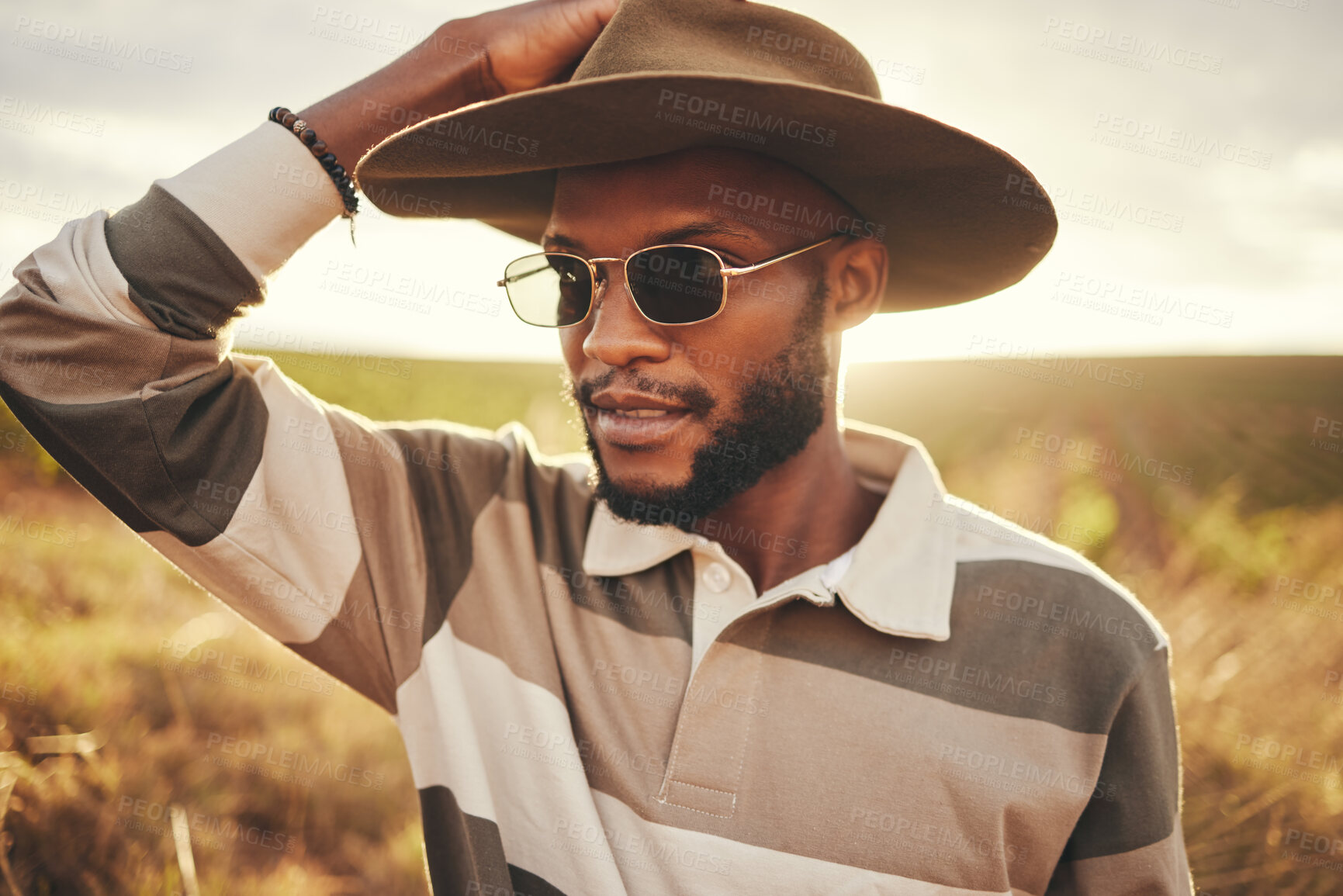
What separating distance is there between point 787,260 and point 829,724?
3.97ft

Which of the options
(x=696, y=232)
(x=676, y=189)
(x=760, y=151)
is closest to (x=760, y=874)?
(x=696, y=232)

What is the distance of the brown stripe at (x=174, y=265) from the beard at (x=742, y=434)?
35.2 inches

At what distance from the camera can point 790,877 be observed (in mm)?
1733

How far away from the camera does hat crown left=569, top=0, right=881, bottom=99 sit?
179 cm

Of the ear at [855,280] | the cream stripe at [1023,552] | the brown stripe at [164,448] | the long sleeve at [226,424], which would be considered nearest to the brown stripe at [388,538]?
the long sleeve at [226,424]

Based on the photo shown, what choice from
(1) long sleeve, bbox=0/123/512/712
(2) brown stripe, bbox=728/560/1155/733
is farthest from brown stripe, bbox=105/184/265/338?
(2) brown stripe, bbox=728/560/1155/733

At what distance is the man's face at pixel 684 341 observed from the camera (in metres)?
1.99

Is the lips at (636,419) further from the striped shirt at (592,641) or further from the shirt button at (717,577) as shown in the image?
the shirt button at (717,577)

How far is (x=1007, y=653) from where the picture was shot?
188 cm

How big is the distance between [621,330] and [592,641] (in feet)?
2.67

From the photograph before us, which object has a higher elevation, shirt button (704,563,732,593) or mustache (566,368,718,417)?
mustache (566,368,718,417)

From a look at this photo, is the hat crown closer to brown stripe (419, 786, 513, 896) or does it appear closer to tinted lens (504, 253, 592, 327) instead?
tinted lens (504, 253, 592, 327)

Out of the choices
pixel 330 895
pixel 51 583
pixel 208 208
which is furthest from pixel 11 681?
pixel 208 208

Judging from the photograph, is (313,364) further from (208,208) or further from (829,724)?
(829,724)
